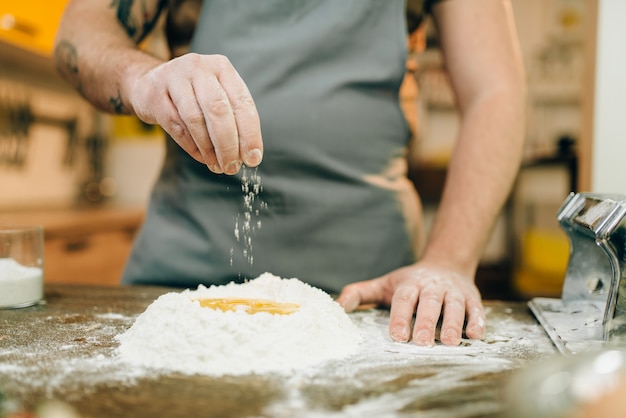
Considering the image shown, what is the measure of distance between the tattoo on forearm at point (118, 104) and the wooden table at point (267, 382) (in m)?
0.39

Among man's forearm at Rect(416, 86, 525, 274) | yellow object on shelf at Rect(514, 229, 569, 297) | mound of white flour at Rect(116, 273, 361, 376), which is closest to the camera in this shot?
mound of white flour at Rect(116, 273, 361, 376)

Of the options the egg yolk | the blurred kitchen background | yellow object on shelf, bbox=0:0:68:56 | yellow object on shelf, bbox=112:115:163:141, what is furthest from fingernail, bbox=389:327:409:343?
yellow object on shelf, bbox=112:115:163:141

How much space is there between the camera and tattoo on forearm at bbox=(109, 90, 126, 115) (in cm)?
98

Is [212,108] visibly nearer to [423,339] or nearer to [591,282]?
[423,339]

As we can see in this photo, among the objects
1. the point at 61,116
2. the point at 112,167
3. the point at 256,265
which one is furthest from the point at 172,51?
the point at 112,167

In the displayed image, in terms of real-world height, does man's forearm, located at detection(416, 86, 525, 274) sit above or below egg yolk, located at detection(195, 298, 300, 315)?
above

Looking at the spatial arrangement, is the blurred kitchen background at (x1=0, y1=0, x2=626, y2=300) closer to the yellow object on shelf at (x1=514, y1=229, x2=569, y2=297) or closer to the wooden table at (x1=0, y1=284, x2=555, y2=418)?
the yellow object on shelf at (x1=514, y1=229, x2=569, y2=297)

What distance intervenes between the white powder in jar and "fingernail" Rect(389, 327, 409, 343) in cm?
63

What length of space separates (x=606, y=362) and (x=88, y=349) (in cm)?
59

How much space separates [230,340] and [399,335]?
243 millimetres

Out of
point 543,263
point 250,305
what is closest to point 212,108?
point 250,305

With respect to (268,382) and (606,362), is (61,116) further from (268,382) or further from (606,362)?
(606,362)

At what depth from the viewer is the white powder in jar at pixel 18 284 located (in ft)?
3.11

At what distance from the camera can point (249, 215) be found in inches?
44.1
